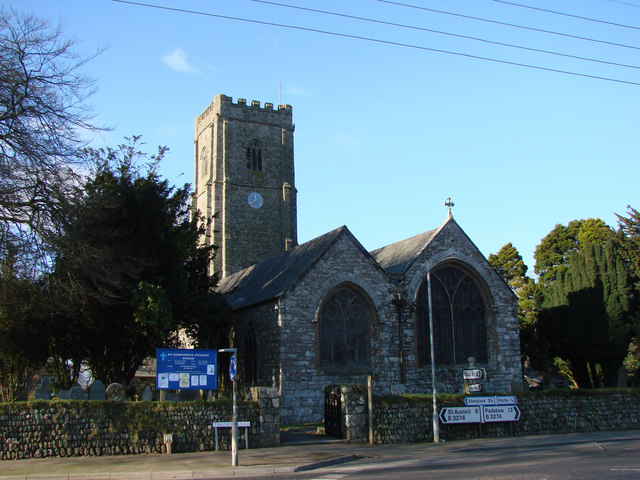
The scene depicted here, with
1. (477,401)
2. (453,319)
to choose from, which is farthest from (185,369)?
(453,319)

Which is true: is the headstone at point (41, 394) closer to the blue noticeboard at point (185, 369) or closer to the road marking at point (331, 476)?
the blue noticeboard at point (185, 369)

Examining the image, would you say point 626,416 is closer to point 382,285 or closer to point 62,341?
point 382,285

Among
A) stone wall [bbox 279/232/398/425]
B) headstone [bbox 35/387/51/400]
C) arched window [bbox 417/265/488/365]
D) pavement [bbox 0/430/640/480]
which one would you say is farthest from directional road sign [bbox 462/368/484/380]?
headstone [bbox 35/387/51/400]

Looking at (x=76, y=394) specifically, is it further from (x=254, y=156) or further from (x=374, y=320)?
(x=254, y=156)

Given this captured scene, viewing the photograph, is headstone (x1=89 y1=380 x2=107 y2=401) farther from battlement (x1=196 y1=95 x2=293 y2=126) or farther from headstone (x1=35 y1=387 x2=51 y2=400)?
battlement (x1=196 y1=95 x2=293 y2=126)

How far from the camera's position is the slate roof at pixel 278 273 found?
26812 millimetres

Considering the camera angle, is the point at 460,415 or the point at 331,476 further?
the point at 460,415

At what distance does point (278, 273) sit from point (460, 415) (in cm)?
1216

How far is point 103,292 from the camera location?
21.9m

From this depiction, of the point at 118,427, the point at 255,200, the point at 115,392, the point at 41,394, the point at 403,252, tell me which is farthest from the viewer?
the point at 255,200

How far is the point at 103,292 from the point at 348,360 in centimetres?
1053

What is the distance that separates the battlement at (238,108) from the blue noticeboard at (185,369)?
112ft

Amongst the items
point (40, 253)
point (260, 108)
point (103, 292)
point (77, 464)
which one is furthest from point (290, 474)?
point (260, 108)

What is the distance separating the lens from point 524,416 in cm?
2238
